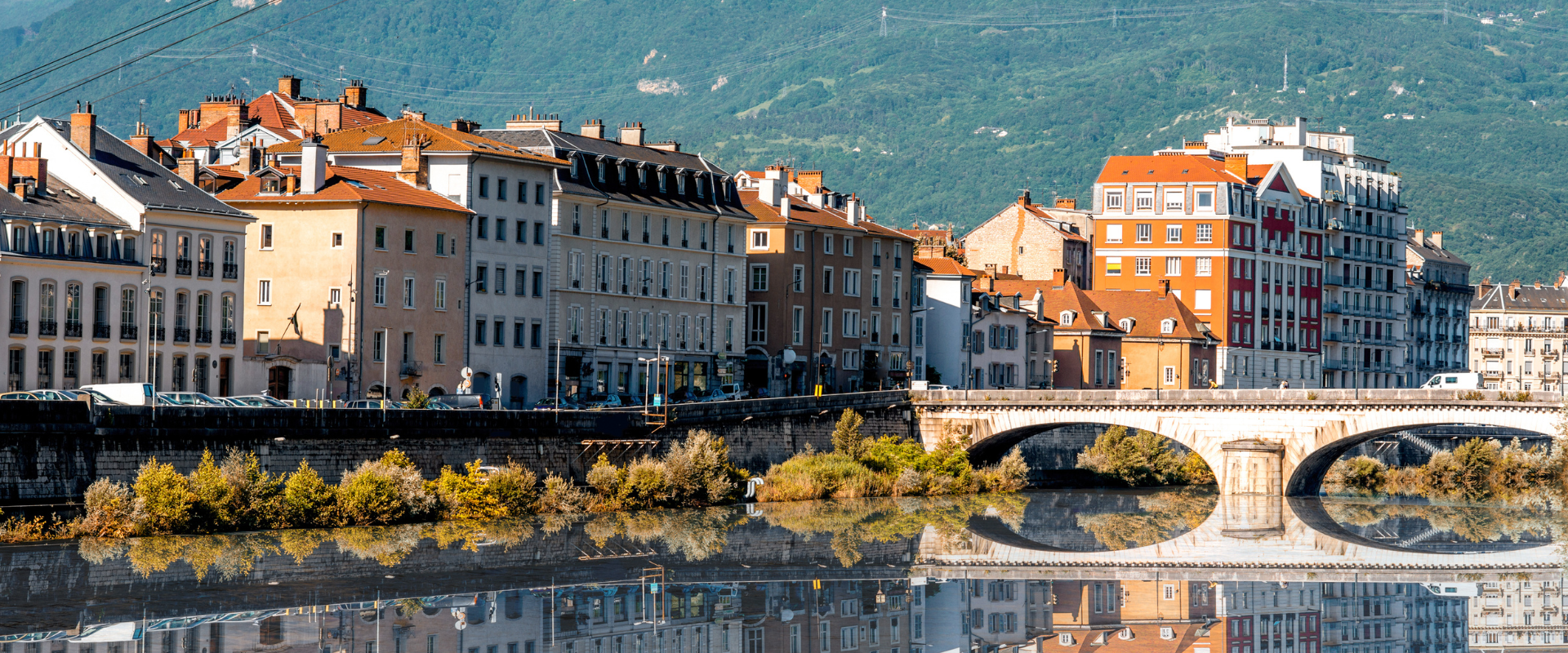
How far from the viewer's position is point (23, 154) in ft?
191

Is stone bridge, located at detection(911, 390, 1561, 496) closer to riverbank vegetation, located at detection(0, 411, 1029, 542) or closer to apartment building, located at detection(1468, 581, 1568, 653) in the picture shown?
riverbank vegetation, located at detection(0, 411, 1029, 542)

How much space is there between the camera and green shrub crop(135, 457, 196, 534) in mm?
45594

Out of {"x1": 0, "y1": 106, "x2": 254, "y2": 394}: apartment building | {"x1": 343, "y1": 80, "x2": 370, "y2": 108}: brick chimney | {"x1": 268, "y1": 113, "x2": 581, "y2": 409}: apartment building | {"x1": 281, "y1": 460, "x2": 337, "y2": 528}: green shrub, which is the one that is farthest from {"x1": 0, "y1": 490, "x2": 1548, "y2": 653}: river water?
{"x1": 343, "y1": 80, "x2": 370, "y2": 108}: brick chimney

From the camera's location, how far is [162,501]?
45750mm

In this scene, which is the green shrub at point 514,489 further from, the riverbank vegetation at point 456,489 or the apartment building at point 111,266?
the apartment building at point 111,266

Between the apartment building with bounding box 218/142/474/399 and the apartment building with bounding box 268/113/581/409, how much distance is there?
7.16 ft

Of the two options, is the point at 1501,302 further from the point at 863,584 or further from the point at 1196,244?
the point at 863,584

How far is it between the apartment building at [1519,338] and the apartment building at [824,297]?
2786 inches

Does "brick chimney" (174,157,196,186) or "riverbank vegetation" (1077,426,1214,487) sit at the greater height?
"brick chimney" (174,157,196,186)

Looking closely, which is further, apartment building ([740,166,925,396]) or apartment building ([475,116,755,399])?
apartment building ([740,166,925,396])

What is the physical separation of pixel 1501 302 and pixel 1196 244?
154ft

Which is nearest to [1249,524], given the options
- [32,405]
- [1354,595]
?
[1354,595]

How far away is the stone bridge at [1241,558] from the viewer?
46969 millimetres

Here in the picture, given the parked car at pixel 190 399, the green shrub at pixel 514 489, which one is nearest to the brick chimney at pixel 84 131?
the parked car at pixel 190 399
